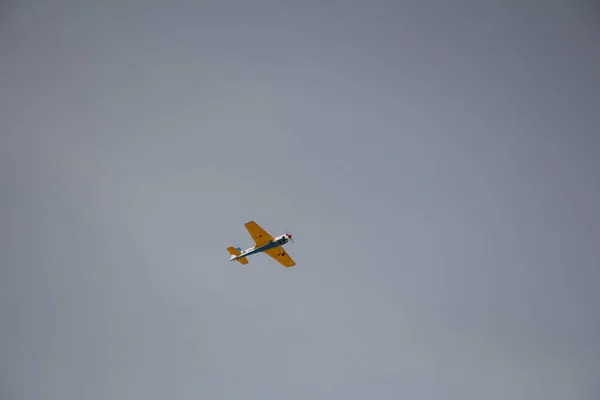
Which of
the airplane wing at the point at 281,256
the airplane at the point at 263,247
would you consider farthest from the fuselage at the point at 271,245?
the airplane wing at the point at 281,256

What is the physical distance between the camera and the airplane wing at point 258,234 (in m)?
62.1

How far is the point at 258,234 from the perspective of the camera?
2490 inches

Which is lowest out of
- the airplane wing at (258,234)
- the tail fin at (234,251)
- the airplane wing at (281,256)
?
the airplane wing at (281,256)

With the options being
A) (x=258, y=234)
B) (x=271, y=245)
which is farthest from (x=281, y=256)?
(x=258, y=234)

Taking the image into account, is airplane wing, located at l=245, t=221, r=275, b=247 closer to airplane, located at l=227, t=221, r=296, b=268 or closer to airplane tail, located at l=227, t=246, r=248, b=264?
airplane, located at l=227, t=221, r=296, b=268

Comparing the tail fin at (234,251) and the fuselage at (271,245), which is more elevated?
the tail fin at (234,251)

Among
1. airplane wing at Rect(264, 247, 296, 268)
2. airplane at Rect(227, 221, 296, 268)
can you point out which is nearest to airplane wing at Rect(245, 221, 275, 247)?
airplane at Rect(227, 221, 296, 268)

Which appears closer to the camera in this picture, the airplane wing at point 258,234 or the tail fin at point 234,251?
the airplane wing at point 258,234

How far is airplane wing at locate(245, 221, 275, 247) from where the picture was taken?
204ft

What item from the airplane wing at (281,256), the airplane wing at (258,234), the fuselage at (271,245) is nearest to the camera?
the airplane wing at (258,234)

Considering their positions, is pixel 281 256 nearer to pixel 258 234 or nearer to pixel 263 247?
pixel 263 247

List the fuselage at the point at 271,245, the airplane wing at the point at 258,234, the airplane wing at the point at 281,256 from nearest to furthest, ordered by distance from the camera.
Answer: the airplane wing at the point at 258,234
the fuselage at the point at 271,245
the airplane wing at the point at 281,256

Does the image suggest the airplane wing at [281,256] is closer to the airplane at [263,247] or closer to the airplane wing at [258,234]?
the airplane at [263,247]

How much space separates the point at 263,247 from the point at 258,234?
2.59m
